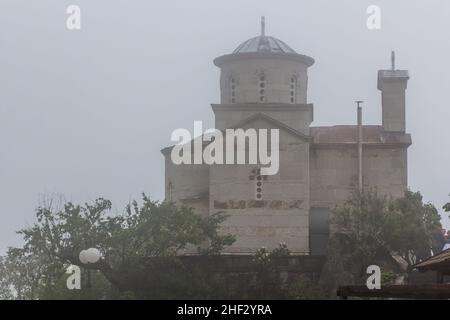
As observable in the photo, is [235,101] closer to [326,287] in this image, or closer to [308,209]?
[308,209]

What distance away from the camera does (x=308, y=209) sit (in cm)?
5088

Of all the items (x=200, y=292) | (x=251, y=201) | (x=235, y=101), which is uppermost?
(x=235, y=101)

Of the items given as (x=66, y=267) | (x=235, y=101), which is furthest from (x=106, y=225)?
(x=235, y=101)

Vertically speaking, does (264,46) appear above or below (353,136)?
above

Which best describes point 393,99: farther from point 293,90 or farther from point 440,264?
point 440,264

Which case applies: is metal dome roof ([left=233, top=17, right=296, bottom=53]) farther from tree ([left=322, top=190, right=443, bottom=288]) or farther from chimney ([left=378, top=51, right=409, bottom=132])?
tree ([left=322, top=190, right=443, bottom=288])

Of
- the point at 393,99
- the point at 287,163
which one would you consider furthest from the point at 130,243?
the point at 393,99

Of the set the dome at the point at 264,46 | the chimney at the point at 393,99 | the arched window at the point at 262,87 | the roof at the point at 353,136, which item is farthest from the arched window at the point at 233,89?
the chimney at the point at 393,99

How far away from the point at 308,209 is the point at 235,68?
7.22 m

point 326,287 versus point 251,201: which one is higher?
point 251,201

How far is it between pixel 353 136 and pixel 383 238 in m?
6.89

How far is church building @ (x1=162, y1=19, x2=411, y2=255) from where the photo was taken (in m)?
50.6

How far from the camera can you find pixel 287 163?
50750 mm

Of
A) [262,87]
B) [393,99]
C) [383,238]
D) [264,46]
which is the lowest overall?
[383,238]
